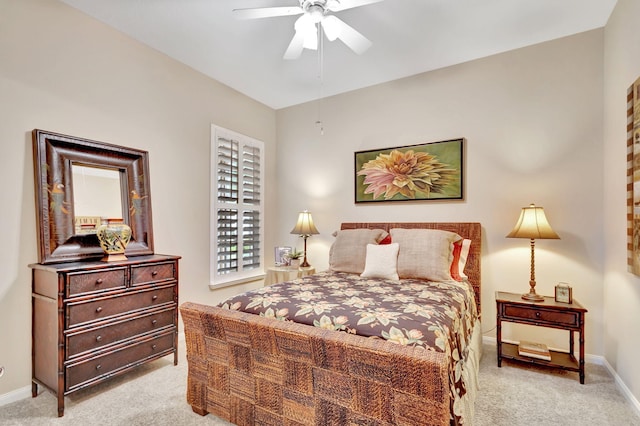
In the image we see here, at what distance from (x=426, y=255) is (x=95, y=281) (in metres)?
2.57

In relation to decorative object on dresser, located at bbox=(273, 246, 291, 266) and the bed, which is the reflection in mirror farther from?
decorative object on dresser, located at bbox=(273, 246, 291, 266)

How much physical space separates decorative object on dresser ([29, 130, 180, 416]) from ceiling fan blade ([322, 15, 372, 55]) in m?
1.99

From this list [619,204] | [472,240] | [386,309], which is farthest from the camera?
[472,240]

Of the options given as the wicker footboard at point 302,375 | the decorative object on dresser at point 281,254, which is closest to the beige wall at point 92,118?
the decorative object on dresser at point 281,254

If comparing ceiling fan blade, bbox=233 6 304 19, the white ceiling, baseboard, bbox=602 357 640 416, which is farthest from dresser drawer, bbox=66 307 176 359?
baseboard, bbox=602 357 640 416

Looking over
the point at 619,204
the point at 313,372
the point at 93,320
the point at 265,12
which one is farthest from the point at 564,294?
the point at 93,320

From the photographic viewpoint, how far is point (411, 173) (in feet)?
11.5

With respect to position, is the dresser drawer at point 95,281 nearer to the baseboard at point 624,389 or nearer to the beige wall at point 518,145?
the beige wall at point 518,145

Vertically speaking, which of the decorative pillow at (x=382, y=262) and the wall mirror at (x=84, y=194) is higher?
the wall mirror at (x=84, y=194)

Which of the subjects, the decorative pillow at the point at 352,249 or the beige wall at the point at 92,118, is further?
the decorative pillow at the point at 352,249

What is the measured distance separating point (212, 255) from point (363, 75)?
2.69 meters

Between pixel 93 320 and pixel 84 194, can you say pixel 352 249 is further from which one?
pixel 84 194

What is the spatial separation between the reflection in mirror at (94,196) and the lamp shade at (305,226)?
1892 millimetres

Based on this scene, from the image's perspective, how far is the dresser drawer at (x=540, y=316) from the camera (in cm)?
235
